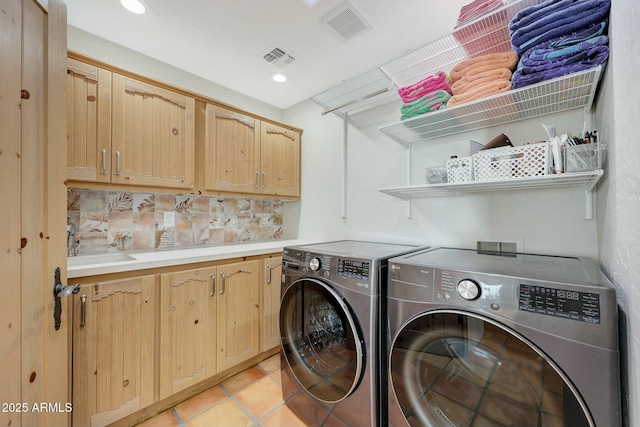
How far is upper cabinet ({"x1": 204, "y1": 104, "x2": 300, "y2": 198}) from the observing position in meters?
2.10

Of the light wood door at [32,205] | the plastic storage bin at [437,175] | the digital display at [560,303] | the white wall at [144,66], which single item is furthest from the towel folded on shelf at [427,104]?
the white wall at [144,66]

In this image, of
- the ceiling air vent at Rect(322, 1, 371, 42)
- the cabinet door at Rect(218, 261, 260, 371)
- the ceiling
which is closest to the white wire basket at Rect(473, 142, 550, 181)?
the ceiling

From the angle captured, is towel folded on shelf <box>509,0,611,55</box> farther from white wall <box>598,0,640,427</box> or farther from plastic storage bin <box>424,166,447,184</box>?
plastic storage bin <box>424,166,447,184</box>

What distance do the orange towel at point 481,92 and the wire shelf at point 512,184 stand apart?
447 mm

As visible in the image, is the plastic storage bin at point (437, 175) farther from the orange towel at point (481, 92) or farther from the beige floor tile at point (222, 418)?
the beige floor tile at point (222, 418)

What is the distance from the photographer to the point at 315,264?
1.42m

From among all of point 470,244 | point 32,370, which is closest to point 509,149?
point 470,244

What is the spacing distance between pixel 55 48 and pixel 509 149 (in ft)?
6.33

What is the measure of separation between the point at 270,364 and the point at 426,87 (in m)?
2.36

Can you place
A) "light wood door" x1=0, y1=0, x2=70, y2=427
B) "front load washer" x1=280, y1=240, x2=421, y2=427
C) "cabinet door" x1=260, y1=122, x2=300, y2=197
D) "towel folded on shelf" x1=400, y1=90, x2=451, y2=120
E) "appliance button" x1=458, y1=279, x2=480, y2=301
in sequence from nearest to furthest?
"light wood door" x1=0, y1=0, x2=70, y2=427 < "appliance button" x1=458, y1=279, x2=480, y2=301 < "front load washer" x1=280, y1=240, x2=421, y2=427 < "towel folded on shelf" x1=400, y1=90, x2=451, y2=120 < "cabinet door" x1=260, y1=122, x2=300, y2=197

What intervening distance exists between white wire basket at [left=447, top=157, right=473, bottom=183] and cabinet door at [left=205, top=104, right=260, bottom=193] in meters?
1.66

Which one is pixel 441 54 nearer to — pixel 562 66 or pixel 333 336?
pixel 562 66

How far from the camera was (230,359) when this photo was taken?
1.88m

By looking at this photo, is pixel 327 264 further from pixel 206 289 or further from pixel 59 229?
pixel 59 229
